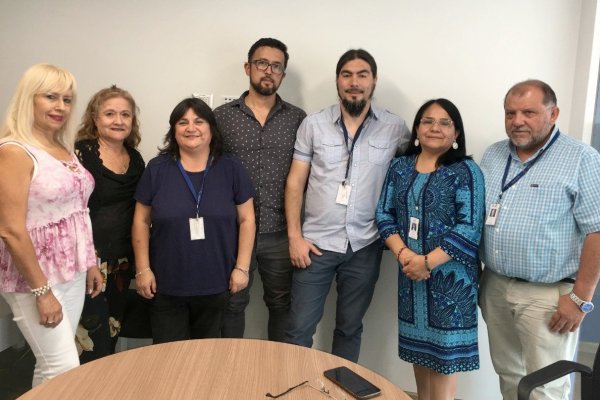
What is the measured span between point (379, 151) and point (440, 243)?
1.87 ft

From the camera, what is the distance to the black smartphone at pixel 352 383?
1276 millimetres

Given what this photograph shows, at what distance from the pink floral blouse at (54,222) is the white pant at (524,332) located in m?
1.76

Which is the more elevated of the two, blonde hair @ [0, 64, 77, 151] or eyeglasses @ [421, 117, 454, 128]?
blonde hair @ [0, 64, 77, 151]

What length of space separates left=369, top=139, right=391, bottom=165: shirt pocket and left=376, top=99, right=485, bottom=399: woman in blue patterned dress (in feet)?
0.55

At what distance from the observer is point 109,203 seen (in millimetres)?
2205

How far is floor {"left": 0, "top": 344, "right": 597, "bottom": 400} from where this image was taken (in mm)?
2627

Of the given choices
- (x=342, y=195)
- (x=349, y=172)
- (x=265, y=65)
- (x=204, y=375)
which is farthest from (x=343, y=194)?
(x=204, y=375)

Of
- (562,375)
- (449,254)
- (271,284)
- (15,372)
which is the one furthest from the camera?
(15,372)

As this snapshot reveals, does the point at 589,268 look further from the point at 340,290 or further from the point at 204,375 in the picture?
the point at 204,375

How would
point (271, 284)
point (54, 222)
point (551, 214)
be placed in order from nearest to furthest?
1. point (54, 222)
2. point (551, 214)
3. point (271, 284)

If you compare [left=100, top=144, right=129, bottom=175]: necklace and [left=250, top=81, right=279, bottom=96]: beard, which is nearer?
[left=100, top=144, right=129, bottom=175]: necklace

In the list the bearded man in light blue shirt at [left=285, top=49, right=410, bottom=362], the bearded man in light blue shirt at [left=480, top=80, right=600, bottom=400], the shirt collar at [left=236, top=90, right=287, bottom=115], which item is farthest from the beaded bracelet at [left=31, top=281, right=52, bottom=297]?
the bearded man in light blue shirt at [left=480, top=80, right=600, bottom=400]

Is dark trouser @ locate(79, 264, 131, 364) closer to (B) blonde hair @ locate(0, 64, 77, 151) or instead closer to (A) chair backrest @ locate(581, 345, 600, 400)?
(B) blonde hair @ locate(0, 64, 77, 151)

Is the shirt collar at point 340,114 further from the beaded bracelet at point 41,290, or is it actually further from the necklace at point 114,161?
the beaded bracelet at point 41,290
